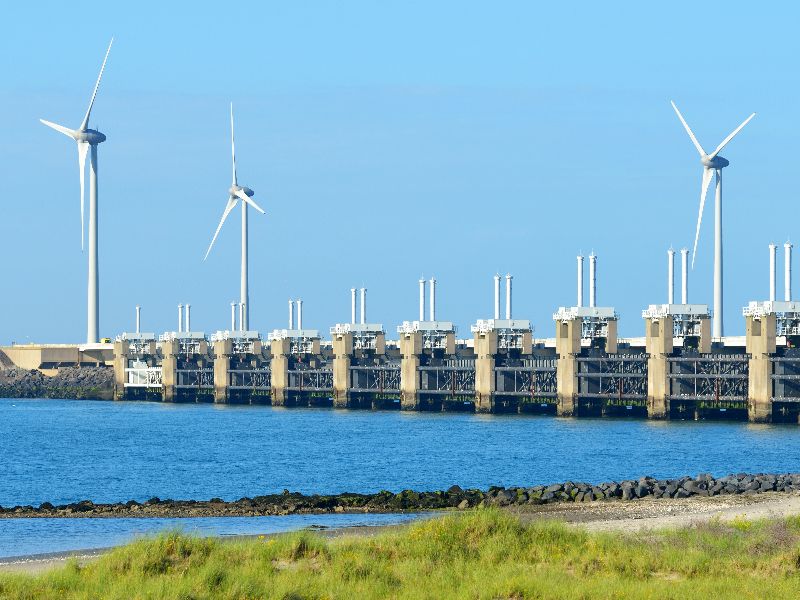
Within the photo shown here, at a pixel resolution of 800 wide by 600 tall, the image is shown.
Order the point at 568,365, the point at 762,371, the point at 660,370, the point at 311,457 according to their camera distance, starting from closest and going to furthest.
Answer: the point at 311,457 < the point at 762,371 < the point at 660,370 < the point at 568,365

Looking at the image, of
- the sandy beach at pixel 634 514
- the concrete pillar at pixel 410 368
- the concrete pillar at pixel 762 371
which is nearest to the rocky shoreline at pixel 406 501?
the sandy beach at pixel 634 514

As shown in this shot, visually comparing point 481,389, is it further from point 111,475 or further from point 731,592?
point 731,592

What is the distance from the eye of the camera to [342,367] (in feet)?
588

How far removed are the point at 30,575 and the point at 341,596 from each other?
8297 mm

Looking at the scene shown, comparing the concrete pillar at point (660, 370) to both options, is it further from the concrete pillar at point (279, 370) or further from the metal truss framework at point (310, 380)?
the concrete pillar at point (279, 370)

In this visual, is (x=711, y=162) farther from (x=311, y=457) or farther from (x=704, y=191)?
(x=311, y=457)

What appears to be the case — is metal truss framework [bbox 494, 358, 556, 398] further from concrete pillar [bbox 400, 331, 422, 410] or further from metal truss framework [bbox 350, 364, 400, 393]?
metal truss framework [bbox 350, 364, 400, 393]

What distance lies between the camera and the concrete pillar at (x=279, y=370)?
18912 cm

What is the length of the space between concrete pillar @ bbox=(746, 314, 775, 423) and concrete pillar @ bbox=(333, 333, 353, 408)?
58887mm

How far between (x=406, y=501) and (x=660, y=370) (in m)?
81.1

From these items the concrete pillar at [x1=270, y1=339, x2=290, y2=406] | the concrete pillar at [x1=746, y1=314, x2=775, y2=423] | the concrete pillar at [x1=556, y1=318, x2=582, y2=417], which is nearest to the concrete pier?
the concrete pillar at [x1=270, y1=339, x2=290, y2=406]

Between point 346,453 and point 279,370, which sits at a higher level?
point 279,370

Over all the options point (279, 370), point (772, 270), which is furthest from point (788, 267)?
point (279, 370)

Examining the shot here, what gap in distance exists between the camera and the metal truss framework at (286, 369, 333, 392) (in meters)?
188
